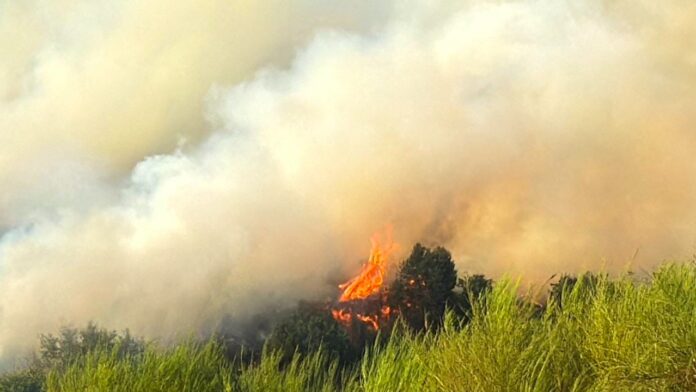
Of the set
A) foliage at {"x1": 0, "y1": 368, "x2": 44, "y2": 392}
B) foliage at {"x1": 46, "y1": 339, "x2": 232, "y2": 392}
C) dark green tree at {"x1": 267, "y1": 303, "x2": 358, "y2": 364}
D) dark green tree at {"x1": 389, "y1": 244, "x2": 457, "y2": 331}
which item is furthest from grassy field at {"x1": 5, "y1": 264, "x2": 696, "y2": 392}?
dark green tree at {"x1": 389, "y1": 244, "x2": 457, "y2": 331}

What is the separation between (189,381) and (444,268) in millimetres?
11331

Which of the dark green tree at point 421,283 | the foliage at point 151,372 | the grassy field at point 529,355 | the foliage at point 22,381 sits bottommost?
the foliage at point 22,381

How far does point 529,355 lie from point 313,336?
23.1 ft

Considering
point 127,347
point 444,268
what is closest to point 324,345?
point 127,347

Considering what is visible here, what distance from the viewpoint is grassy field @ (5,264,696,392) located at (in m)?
7.36

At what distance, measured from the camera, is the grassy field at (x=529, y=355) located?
736 cm

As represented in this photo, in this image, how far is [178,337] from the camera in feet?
28.9

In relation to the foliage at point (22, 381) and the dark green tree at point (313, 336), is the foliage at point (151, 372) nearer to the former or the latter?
the dark green tree at point (313, 336)

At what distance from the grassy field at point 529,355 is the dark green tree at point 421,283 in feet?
29.3

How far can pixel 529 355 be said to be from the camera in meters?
7.44

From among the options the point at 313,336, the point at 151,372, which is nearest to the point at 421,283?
the point at 313,336

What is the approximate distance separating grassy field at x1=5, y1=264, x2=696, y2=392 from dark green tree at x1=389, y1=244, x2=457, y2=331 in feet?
29.3

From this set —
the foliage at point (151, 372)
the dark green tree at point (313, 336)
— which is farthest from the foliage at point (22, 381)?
the foliage at point (151, 372)

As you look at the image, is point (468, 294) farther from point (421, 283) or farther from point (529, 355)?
point (421, 283)
